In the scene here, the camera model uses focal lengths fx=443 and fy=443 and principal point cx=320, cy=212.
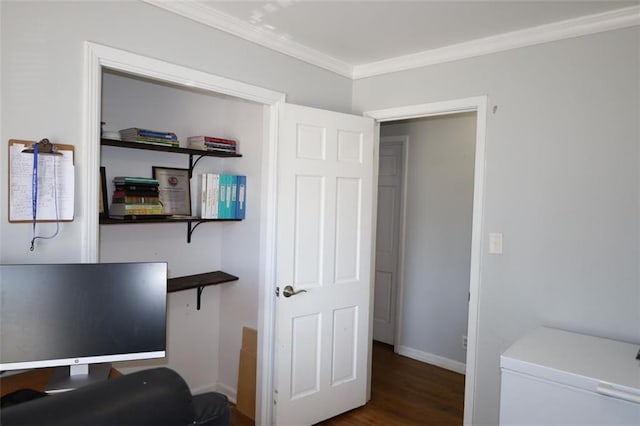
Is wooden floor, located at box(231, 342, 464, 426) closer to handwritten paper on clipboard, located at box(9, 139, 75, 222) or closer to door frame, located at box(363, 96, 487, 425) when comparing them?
door frame, located at box(363, 96, 487, 425)

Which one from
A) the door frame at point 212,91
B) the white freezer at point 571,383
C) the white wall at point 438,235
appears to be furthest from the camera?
the white wall at point 438,235

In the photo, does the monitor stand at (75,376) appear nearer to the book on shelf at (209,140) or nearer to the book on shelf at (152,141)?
the book on shelf at (152,141)

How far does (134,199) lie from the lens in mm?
2580

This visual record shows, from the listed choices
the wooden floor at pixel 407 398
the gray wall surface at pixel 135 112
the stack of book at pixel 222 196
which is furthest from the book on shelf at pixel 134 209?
the wooden floor at pixel 407 398

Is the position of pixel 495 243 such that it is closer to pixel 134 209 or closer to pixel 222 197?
pixel 222 197

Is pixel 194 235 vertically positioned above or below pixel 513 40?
below

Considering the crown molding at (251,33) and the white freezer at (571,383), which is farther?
the crown molding at (251,33)

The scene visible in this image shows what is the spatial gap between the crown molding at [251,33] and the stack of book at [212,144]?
0.72m

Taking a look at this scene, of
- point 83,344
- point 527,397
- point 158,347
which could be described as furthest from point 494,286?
point 83,344

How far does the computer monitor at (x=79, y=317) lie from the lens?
160cm

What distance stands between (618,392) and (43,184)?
7.81ft

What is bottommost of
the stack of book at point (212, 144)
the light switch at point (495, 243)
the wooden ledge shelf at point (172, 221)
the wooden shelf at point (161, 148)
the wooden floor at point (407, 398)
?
the wooden floor at point (407, 398)

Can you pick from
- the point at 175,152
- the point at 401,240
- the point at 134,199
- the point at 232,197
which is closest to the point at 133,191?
the point at 134,199

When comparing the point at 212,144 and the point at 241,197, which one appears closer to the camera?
the point at 212,144
